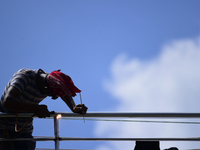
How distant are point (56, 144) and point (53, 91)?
1.48ft

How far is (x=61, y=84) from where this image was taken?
252 centimetres

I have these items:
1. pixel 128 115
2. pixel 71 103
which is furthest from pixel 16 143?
pixel 128 115

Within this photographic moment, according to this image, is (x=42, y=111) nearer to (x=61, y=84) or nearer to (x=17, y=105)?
(x=17, y=105)

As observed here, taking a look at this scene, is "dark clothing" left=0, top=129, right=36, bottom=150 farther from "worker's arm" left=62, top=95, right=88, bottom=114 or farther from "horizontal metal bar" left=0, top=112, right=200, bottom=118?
"worker's arm" left=62, top=95, right=88, bottom=114

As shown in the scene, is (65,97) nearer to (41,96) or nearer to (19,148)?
(41,96)

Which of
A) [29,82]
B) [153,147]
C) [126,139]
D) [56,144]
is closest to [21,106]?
[29,82]

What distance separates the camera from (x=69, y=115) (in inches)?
95.7

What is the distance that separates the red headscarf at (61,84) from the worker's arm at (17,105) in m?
0.21

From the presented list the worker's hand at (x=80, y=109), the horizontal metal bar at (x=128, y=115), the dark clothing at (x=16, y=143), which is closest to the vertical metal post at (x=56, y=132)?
the horizontal metal bar at (x=128, y=115)

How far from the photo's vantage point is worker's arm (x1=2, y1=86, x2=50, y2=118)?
7.42ft

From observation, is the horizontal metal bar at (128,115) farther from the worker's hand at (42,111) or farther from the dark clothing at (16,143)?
the dark clothing at (16,143)

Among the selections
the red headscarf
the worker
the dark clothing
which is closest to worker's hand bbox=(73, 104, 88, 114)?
the worker

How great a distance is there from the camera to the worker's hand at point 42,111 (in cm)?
233

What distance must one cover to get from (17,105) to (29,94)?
244 mm
